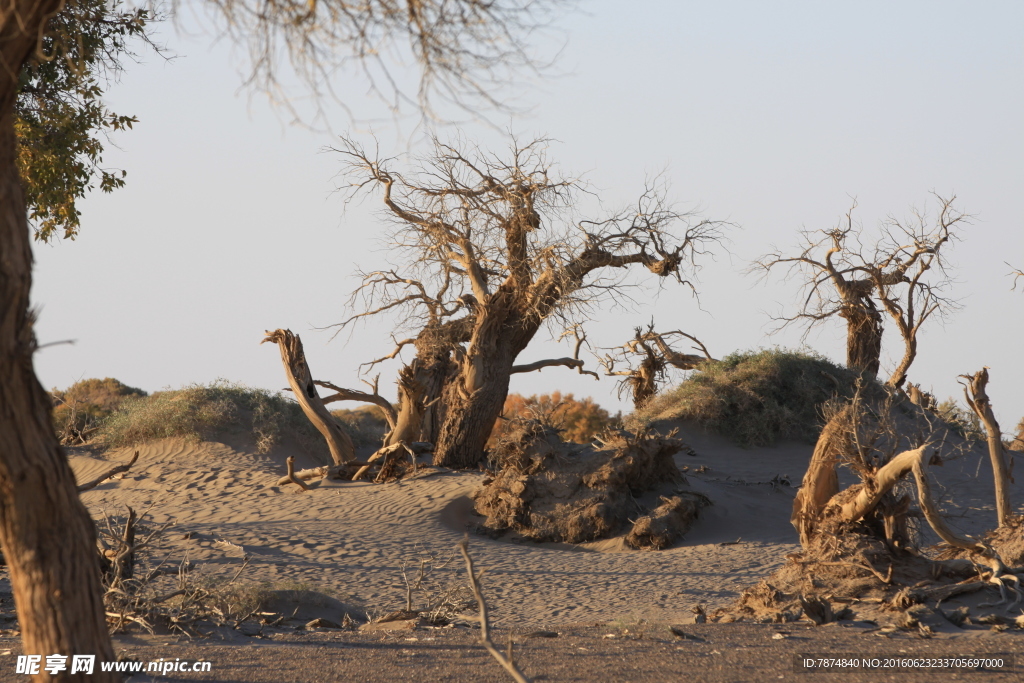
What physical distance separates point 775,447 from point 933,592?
47.5 feet

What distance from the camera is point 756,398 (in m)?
22.7

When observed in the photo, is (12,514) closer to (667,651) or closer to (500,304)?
(667,651)

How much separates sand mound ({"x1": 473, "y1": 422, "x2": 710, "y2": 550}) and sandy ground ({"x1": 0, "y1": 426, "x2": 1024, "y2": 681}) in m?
0.37

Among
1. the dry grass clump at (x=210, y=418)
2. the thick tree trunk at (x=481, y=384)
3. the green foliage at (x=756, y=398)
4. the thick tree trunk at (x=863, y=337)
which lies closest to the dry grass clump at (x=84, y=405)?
the dry grass clump at (x=210, y=418)

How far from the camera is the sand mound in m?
14.6

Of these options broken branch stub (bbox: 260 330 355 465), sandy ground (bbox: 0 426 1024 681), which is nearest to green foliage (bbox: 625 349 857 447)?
sandy ground (bbox: 0 426 1024 681)

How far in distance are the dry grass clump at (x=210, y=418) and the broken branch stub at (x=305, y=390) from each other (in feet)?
8.56

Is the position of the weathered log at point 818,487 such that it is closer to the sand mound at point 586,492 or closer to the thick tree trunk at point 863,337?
the sand mound at point 586,492

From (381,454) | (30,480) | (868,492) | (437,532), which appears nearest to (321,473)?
(381,454)

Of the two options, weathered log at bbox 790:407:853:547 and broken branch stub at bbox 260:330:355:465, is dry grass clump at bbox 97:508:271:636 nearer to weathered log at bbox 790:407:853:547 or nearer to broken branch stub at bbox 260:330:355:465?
weathered log at bbox 790:407:853:547

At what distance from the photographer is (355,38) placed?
435 cm

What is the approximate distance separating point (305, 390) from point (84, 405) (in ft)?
38.3

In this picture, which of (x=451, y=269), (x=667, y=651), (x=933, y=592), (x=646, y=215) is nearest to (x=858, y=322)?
(x=646, y=215)

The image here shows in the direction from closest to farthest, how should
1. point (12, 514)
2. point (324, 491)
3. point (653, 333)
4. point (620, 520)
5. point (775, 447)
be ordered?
point (12, 514)
point (620, 520)
point (324, 491)
point (775, 447)
point (653, 333)
